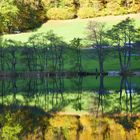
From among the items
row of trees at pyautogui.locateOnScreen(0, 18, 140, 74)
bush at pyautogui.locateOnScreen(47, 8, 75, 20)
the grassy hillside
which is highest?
bush at pyautogui.locateOnScreen(47, 8, 75, 20)

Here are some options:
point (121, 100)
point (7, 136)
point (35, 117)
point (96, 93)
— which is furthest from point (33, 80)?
point (7, 136)

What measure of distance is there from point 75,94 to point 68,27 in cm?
6070

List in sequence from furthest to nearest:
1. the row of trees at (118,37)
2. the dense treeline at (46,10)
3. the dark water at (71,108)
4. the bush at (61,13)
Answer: the bush at (61,13) → the dense treeline at (46,10) → the row of trees at (118,37) → the dark water at (71,108)

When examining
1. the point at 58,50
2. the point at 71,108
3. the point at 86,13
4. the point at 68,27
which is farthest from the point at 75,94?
the point at 86,13

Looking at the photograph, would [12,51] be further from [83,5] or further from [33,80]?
[83,5]

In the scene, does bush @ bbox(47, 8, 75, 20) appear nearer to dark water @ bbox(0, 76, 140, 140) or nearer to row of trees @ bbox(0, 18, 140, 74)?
row of trees @ bbox(0, 18, 140, 74)

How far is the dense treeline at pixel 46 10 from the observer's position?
13162cm

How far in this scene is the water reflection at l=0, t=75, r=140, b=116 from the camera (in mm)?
53656

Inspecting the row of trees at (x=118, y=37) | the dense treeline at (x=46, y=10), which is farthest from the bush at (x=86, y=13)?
the row of trees at (x=118, y=37)

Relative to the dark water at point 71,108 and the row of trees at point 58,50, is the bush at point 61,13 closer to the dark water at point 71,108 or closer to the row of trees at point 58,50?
the row of trees at point 58,50

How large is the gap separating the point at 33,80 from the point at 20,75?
26.2 ft

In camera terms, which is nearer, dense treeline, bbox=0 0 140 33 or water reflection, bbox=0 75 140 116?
water reflection, bbox=0 75 140 116

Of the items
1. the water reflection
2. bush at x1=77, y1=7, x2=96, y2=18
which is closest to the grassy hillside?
bush at x1=77, y1=7, x2=96, y2=18

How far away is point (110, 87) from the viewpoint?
7400 centimetres
